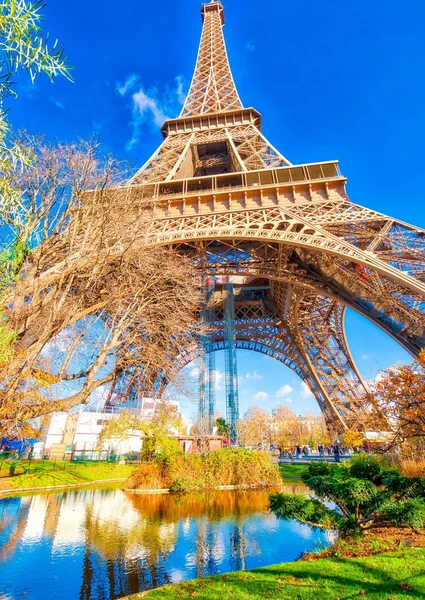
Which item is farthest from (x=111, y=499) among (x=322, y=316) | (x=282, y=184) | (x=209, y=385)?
(x=322, y=316)

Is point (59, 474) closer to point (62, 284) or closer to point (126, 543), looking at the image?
point (126, 543)

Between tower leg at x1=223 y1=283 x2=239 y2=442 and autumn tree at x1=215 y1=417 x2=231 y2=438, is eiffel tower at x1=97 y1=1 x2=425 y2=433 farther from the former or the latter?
autumn tree at x1=215 y1=417 x2=231 y2=438

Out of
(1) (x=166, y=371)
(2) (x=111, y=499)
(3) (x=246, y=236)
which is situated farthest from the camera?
(3) (x=246, y=236)

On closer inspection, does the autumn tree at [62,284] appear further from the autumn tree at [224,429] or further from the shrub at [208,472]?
the autumn tree at [224,429]

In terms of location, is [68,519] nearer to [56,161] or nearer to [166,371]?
[166,371]

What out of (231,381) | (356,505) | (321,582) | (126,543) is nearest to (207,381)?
(231,381)
